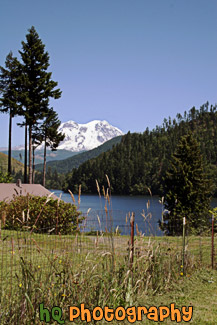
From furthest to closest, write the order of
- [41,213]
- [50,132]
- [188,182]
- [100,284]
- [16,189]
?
[50,132], [188,182], [16,189], [41,213], [100,284]

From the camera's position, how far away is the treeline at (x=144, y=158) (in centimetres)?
10569

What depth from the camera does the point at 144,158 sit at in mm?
118438

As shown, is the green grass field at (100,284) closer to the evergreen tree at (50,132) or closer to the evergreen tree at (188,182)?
the evergreen tree at (188,182)

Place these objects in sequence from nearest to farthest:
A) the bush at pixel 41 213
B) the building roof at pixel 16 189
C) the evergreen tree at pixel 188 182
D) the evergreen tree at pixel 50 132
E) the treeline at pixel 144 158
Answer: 1. the bush at pixel 41 213
2. the building roof at pixel 16 189
3. the evergreen tree at pixel 188 182
4. the evergreen tree at pixel 50 132
5. the treeline at pixel 144 158

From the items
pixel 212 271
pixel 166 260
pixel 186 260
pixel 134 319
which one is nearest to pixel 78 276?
pixel 134 319

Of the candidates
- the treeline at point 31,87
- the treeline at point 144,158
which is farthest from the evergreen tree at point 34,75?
the treeline at point 144,158

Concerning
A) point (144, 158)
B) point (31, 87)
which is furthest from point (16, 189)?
point (144, 158)

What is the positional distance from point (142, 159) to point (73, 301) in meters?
113

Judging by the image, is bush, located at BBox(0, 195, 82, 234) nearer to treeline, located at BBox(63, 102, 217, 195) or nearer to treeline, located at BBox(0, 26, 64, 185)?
treeline, located at BBox(0, 26, 64, 185)

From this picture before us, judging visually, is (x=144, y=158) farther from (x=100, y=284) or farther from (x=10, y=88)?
(x=100, y=284)

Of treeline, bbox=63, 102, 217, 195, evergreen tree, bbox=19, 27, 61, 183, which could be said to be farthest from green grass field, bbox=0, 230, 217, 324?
treeline, bbox=63, 102, 217, 195

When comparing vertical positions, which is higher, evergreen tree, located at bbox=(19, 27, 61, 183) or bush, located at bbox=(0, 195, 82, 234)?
evergreen tree, located at bbox=(19, 27, 61, 183)

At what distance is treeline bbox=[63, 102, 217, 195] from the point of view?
105688 mm

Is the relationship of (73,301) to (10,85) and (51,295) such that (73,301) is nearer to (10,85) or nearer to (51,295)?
(51,295)
